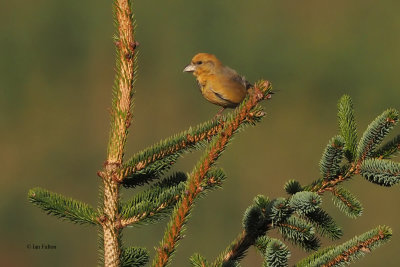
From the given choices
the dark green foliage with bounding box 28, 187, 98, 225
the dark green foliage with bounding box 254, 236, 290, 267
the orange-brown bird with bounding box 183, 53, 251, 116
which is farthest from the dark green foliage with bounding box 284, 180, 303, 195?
the orange-brown bird with bounding box 183, 53, 251, 116

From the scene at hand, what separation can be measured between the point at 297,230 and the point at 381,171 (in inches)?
11.3

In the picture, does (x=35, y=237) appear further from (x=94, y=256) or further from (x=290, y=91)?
(x=290, y=91)

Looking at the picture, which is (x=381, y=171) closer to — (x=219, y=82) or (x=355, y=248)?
(x=355, y=248)

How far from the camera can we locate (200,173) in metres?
1.83

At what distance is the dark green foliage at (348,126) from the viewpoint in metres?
2.11

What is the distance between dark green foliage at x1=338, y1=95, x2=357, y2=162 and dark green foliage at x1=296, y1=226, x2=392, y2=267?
1.11 feet

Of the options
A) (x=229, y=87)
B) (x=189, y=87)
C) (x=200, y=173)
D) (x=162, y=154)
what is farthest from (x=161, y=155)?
(x=189, y=87)

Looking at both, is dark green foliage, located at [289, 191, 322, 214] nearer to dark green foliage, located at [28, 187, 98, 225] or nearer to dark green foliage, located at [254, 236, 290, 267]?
dark green foliage, located at [254, 236, 290, 267]

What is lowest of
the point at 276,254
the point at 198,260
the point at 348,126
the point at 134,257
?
the point at 134,257

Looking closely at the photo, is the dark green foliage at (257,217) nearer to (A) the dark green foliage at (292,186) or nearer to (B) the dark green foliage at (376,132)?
(A) the dark green foliage at (292,186)

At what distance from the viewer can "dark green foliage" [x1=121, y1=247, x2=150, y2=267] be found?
2014mm

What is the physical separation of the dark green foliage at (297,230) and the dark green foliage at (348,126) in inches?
10.3

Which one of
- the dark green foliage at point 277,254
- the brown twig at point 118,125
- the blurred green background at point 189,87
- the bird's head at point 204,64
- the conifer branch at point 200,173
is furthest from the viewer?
A: the blurred green background at point 189,87

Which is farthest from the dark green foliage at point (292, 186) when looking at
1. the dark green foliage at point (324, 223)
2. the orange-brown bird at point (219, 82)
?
the orange-brown bird at point (219, 82)
